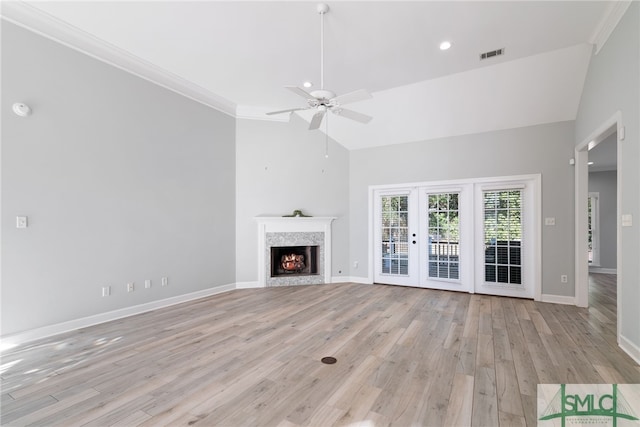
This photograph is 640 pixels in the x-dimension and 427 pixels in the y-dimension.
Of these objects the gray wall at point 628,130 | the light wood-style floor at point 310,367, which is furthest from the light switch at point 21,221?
the gray wall at point 628,130

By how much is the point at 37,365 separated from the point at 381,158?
19.1 ft

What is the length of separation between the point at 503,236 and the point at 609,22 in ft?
10.4

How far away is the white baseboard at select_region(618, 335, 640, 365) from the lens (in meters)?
2.54

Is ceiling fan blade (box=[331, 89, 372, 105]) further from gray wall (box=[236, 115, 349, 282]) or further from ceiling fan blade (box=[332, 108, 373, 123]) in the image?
gray wall (box=[236, 115, 349, 282])

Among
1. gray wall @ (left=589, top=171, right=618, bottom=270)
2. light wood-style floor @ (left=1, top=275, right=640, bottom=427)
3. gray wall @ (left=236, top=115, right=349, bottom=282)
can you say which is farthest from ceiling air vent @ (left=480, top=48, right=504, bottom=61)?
gray wall @ (left=589, top=171, right=618, bottom=270)

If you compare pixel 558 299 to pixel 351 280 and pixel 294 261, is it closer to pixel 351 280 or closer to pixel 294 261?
pixel 351 280

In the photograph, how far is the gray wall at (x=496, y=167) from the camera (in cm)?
448

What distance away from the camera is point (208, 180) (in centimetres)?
498

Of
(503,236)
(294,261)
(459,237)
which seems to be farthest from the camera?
(294,261)

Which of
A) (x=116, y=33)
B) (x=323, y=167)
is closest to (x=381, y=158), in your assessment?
(x=323, y=167)

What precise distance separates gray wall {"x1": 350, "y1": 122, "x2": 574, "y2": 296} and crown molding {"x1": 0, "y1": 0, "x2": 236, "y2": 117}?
11.6 ft

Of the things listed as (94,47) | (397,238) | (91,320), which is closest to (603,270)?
(397,238)

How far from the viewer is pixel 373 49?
3592mm

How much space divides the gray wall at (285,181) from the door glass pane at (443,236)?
1.76m
